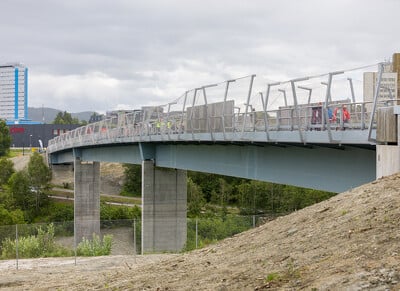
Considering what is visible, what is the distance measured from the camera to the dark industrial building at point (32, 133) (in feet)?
509

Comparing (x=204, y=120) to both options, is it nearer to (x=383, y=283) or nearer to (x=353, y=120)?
(x=353, y=120)

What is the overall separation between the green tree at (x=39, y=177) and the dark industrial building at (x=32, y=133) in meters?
73.5

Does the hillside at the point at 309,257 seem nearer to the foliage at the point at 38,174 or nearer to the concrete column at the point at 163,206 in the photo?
the concrete column at the point at 163,206

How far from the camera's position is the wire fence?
28342mm

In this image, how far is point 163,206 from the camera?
40.7m

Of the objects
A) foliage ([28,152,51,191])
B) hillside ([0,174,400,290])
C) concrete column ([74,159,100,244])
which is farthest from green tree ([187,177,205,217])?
hillside ([0,174,400,290])

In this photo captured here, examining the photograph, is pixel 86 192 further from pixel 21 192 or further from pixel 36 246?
pixel 36 246

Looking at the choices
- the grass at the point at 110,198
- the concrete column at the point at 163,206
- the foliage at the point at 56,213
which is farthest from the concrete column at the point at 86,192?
the concrete column at the point at 163,206

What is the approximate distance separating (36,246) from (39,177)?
169ft

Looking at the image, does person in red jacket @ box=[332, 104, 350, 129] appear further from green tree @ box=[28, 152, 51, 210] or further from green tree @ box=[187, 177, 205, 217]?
green tree @ box=[28, 152, 51, 210]

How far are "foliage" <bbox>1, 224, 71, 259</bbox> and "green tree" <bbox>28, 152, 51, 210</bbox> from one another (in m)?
46.5

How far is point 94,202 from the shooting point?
62219 millimetres

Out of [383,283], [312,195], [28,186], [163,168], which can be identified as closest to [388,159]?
[383,283]

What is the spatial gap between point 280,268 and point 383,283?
89.4 inches
